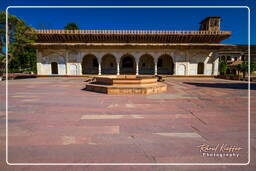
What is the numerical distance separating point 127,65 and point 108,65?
350cm

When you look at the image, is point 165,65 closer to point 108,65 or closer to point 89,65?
point 108,65

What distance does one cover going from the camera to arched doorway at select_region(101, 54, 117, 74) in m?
22.7

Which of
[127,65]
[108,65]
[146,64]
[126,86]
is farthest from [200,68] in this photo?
[126,86]

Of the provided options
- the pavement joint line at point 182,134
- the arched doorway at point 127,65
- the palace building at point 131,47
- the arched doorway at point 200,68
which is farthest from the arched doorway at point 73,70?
the arched doorway at point 200,68

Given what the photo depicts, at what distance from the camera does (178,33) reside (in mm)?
18938

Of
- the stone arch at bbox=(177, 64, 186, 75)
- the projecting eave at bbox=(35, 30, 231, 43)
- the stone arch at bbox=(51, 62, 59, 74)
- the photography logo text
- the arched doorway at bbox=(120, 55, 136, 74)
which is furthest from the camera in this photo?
the arched doorway at bbox=(120, 55, 136, 74)

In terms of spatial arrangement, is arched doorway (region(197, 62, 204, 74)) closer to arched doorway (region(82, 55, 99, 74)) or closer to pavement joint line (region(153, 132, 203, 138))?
arched doorway (region(82, 55, 99, 74))

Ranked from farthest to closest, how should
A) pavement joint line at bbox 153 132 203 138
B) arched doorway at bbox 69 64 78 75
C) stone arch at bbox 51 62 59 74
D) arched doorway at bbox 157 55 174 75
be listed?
1. arched doorway at bbox 157 55 174 75
2. stone arch at bbox 51 62 59 74
3. arched doorway at bbox 69 64 78 75
4. pavement joint line at bbox 153 132 203 138

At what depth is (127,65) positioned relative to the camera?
2283 centimetres

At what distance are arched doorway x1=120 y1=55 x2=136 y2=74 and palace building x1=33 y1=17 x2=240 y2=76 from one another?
2631 millimetres

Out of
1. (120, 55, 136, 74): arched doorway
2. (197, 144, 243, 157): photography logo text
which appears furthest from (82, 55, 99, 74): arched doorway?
(197, 144, 243, 157): photography logo text

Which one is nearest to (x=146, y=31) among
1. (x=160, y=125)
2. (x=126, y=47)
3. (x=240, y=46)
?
(x=126, y=47)

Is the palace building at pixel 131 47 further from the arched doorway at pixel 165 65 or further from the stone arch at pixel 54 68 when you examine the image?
the arched doorway at pixel 165 65

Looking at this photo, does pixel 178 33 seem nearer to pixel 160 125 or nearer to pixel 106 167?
pixel 160 125
